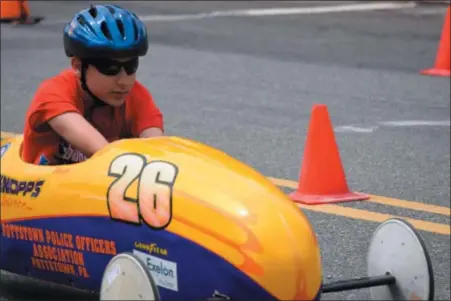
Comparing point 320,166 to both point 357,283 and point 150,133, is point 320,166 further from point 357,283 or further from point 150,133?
point 357,283

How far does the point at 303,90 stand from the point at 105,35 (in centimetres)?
685

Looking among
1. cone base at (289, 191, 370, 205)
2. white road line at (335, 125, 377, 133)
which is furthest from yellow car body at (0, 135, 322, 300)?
white road line at (335, 125, 377, 133)

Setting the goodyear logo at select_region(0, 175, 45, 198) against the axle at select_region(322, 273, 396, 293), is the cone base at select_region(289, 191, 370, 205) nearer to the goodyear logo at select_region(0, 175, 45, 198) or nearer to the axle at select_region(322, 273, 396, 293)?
the goodyear logo at select_region(0, 175, 45, 198)

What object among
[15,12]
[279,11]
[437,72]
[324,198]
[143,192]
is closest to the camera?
[143,192]

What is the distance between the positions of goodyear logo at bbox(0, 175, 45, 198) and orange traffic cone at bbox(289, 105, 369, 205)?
2386 millimetres

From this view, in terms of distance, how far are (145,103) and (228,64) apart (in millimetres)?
8155

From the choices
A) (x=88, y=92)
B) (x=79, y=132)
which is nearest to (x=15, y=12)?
(x=88, y=92)

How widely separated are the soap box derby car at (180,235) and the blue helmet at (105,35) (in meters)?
0.47

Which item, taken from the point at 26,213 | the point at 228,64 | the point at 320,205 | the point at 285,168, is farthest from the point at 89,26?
the point at 228,64

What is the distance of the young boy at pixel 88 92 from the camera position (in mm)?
5113

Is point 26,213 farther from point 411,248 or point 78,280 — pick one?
point 411,248

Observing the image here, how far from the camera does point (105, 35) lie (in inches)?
201

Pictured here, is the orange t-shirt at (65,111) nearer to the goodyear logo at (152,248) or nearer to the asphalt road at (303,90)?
the asphalt road at (303,90)

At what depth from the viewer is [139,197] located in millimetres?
A: 4508
